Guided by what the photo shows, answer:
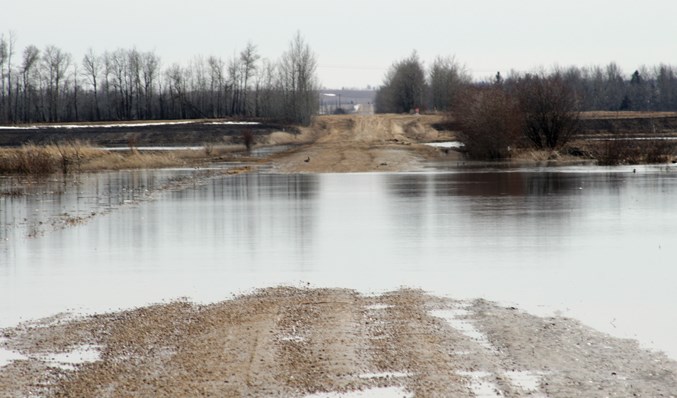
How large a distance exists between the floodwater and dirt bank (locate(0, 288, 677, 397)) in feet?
2.51

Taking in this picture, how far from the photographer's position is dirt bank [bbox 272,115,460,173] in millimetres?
46219

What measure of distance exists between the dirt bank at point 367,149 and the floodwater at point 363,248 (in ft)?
52.5

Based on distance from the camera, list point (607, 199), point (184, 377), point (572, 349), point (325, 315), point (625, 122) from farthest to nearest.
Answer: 1. point (625, 122)
2. point (607, 199)
3. point (325, 315)
4. point (572, 349)
5. point (184, 377)

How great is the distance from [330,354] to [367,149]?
A: 5139 cm

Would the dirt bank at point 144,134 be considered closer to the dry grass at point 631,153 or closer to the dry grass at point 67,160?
the dry grass at point 67,160

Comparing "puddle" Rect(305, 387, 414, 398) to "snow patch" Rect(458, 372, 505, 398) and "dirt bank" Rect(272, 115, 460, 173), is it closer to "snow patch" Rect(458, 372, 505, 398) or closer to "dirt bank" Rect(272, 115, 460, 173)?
"snow patch" Rect(458, 372, 505, 398)

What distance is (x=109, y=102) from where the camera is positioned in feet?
449

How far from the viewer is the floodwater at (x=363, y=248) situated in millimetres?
11578

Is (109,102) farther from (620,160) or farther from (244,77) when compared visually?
(620,160)

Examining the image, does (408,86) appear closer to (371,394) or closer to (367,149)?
(367,149)

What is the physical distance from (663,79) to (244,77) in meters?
87.3

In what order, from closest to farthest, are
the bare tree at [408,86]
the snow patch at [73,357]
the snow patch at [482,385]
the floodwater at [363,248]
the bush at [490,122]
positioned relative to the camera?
the snow patch at [482,385] < the snow patch at [73,357] < the floodwater at [363,248] < the bush at [490,122] < the bare tree at [408,86]

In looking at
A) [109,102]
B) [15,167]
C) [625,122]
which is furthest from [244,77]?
[15,167]

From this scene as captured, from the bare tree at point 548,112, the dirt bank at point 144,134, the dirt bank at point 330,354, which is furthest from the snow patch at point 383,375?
the dirt bank at point 144,134
